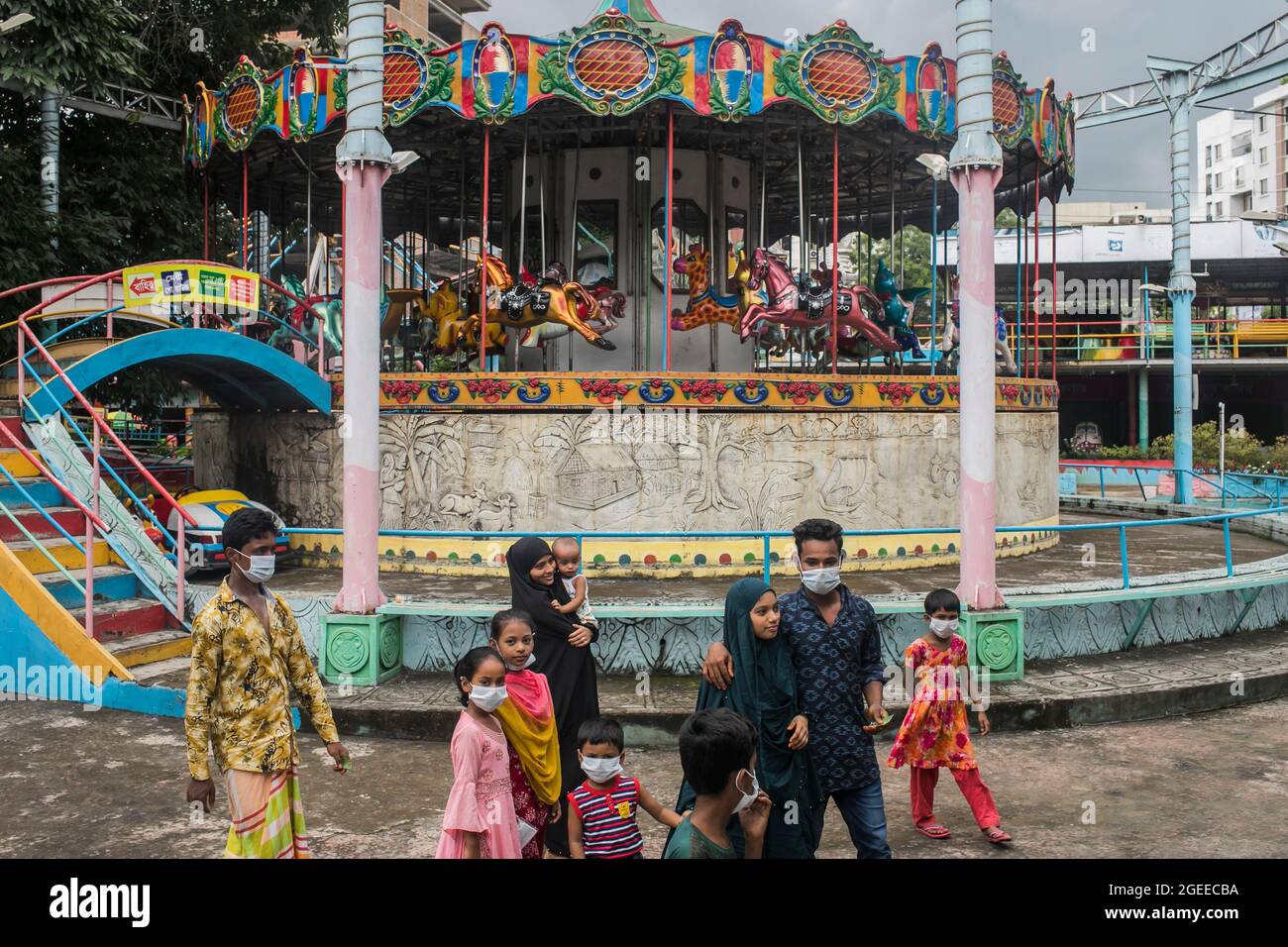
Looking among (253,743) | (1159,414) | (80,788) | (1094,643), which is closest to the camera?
(253,743)

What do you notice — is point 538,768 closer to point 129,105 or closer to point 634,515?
point 634,515

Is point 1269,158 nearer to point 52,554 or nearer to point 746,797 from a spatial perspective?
point 52,554

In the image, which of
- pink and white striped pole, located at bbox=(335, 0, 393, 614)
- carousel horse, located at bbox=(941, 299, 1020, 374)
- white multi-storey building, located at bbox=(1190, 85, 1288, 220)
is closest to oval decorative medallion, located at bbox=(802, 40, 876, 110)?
carousel horse, located at bbox=(941, 299, 1020, 374)

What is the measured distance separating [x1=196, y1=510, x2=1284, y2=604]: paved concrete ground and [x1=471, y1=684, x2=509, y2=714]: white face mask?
5.81 meters

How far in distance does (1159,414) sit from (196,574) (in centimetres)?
3963

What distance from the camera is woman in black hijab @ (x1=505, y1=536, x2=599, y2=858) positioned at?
5.42 metres

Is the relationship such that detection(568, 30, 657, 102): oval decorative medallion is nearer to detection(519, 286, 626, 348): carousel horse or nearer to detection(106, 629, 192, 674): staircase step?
detection(519, 286, 626, 348): carousel horse

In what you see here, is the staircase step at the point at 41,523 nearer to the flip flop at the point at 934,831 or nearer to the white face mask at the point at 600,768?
the white face mask at the point at 600,768

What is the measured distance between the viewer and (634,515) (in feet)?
45.0

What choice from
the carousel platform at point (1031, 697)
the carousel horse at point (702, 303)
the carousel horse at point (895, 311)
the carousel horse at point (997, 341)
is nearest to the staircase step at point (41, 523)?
the carousel platform at point (1031, 697)

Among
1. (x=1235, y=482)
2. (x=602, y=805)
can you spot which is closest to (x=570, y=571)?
(x=602, y=805)

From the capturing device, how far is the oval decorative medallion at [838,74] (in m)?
14.1

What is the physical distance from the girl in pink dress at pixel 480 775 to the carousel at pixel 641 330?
27.0ft

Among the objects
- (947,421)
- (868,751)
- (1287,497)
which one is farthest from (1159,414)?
(868,751)
